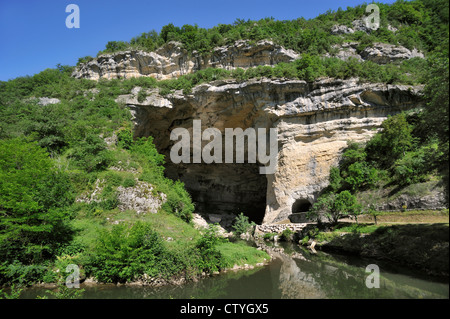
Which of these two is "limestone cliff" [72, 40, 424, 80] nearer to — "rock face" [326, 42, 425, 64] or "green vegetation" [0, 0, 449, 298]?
"rock face" [326, 42, 425, 64]

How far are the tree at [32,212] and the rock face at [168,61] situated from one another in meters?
25.5

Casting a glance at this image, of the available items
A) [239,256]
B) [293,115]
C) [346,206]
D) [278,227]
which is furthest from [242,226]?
[293,115]

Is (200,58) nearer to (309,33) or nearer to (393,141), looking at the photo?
(309,33)

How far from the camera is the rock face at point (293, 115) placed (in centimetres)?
2530

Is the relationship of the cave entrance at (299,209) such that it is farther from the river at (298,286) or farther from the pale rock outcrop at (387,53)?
the pale rock outcrop at (387,53)

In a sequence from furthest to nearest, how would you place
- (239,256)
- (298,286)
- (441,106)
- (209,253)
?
1. (239,256)
2. (209,253)
3. (298,286)
4. (441,106)

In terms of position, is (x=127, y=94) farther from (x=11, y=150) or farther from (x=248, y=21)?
(x=248, y=21)

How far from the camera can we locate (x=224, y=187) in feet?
132

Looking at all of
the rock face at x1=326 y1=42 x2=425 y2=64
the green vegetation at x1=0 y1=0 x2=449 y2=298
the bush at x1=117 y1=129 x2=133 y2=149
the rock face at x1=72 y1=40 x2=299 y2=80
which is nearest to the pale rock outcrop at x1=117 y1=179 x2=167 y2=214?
the green vegetation at x1=0 y1=0 x2=449 y2=298

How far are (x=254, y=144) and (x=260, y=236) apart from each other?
36.7ft

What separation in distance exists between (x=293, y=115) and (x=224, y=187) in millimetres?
17445

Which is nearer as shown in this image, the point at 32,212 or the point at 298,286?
the point at 298,286

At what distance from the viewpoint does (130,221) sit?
49.4 feet

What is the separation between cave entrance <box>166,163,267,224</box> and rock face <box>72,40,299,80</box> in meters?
13.7
